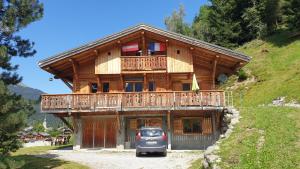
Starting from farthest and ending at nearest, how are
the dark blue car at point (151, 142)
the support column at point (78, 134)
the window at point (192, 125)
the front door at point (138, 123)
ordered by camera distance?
the window at point (192, 125)
the front door at point (138, 123)
the support column at point (78, 134)
the dark blue car at point (151, 142)

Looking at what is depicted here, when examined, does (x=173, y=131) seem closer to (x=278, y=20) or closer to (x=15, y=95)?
(x=15, y=95)

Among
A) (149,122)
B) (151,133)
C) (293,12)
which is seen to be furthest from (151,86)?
(293,12)

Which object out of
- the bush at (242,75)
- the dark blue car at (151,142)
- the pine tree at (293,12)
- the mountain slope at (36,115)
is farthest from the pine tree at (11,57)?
the pine tree at (293,12)

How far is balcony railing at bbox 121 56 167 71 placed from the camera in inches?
1166

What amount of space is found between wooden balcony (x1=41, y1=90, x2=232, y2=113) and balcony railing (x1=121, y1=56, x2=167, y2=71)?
102 inches

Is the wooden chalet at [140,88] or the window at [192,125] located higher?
the wooden chalet at [140,88]

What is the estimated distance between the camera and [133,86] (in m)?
30.7

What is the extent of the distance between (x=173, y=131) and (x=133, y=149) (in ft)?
11.2

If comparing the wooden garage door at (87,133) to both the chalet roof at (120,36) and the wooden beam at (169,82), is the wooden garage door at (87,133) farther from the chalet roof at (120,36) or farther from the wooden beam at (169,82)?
the wooden beam at (169,82)

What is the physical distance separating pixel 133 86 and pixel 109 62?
2733mm

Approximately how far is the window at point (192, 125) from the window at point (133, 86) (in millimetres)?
4376

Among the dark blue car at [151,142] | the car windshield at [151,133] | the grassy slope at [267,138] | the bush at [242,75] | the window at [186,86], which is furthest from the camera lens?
the bush at [242,75]

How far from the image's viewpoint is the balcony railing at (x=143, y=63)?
2961 centimetres

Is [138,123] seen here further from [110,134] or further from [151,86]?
[151,86]
